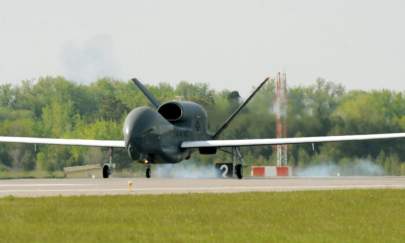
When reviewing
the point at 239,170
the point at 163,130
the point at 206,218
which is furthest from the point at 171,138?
the point at 206,218

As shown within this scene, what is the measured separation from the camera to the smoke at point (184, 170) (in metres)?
70.5

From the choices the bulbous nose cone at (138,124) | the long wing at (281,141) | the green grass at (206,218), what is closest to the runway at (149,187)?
the green grass at (206,218)

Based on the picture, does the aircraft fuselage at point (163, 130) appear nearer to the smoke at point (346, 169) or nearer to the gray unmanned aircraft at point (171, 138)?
the gray unmanned aircraft at point (171, 138)

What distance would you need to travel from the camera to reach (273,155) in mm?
78500

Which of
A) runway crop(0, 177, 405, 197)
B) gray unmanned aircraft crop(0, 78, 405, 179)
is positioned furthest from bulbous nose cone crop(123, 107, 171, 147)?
runway crop(0, 177, 405, 197)

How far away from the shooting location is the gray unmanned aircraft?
59.2 m

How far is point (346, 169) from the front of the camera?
243 feet

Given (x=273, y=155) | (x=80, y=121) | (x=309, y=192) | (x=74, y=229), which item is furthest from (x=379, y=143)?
(x=74, y=229)

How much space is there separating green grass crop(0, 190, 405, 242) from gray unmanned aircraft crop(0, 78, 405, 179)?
23772 millimetres

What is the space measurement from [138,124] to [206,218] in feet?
106

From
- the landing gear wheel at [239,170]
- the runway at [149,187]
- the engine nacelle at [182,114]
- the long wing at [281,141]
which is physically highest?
the engine nacelle at [182,114]

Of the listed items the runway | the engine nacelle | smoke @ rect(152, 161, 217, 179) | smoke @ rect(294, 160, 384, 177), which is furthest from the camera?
smoke @ rect(294, 160, 384, 177)

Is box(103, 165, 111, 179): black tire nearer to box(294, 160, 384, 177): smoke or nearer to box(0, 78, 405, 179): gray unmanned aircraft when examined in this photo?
box(0, 78, 405, 179): gray unmanned aircraft


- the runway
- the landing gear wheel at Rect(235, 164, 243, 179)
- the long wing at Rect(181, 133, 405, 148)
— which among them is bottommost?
the runway
